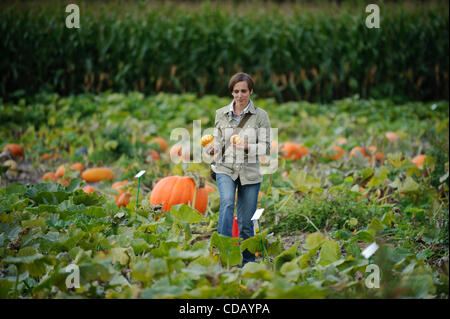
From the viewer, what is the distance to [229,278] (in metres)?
1.94

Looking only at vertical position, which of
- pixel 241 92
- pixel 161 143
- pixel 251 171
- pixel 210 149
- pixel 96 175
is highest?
pixel 241 92

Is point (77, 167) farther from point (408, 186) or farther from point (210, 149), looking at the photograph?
point (408, 186)

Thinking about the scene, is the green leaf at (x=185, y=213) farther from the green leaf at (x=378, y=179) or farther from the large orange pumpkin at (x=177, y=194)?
the green leaf at (x=378, y=179)

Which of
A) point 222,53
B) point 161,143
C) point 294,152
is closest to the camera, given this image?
point 294,152

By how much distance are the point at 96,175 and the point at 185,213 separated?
2115mm

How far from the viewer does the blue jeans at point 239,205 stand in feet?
8.68

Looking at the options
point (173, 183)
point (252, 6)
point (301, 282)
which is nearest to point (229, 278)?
point (301, 282)

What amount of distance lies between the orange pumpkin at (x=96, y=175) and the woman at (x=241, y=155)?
1973mm

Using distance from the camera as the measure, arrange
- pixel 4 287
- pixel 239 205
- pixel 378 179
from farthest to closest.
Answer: pixel 378 179
pixel 239 205
pixel 4 287

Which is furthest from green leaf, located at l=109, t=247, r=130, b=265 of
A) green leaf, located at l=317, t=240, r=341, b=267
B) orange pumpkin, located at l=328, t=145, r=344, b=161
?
orange pumpkin, located at l=328, t=145, r=344, b=161

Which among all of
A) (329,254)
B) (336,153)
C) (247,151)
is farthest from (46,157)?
(329,254)

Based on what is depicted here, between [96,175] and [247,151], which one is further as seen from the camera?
[96,175]

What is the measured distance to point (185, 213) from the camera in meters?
2.55
